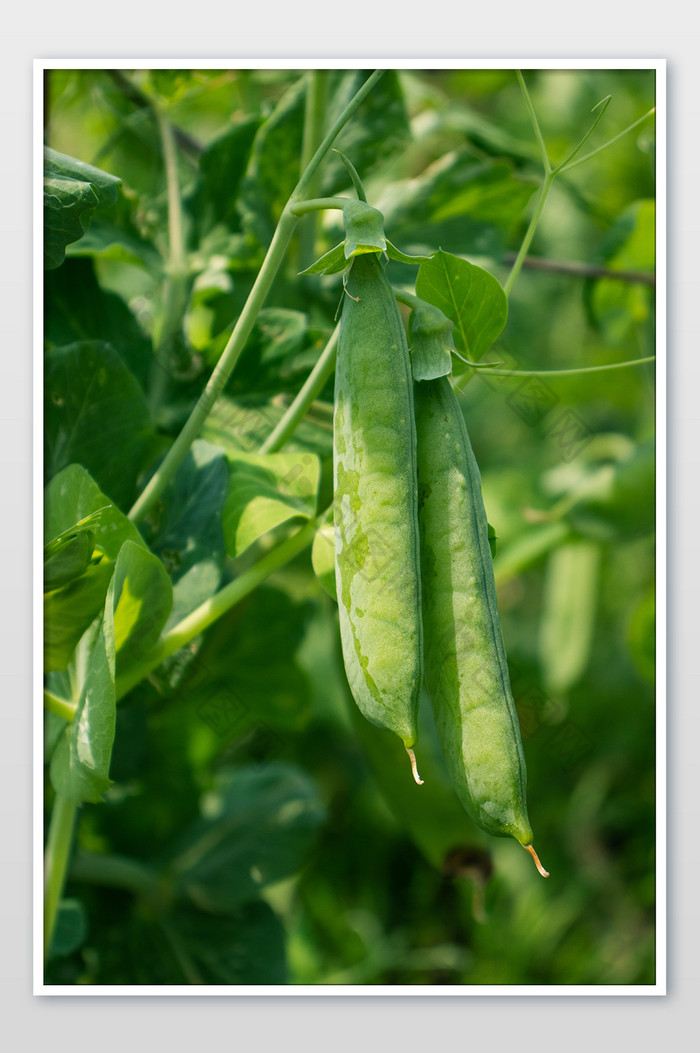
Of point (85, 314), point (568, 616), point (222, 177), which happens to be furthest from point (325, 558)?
point (568, 616)

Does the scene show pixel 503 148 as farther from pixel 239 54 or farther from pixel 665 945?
pixel 665 945

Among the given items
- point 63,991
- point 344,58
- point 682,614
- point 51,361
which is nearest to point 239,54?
point 344,58

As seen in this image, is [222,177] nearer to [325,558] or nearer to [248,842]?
[325,558]

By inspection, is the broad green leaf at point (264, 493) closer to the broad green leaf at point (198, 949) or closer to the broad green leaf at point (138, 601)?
the broad green leaf at point (138, 601)

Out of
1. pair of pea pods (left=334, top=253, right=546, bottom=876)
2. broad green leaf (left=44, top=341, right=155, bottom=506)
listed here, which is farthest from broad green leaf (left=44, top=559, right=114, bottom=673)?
pair of pea pods (left=334, top=253, right=546, bottom=876)

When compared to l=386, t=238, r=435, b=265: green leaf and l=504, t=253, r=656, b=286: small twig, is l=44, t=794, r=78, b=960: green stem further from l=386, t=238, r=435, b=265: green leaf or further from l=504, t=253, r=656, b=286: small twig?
l=504, t=253, r=656, b=286: small twig

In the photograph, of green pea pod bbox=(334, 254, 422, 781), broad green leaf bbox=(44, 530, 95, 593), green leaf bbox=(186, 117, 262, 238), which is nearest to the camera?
green pea pod bbox=(334, 254, 422, 781)
